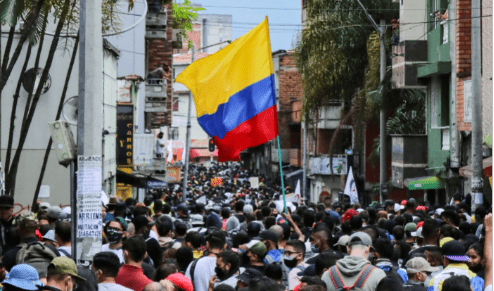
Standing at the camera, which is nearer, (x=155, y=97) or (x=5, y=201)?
(x=5, y=201)

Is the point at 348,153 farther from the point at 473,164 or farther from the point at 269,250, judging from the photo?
the point at 269,250

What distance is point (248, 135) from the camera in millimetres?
12320

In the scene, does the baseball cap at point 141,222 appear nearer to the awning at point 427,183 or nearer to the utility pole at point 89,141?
the utility pole at point 89,141

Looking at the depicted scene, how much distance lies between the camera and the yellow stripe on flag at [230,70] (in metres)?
12.3

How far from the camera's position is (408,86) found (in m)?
27.9

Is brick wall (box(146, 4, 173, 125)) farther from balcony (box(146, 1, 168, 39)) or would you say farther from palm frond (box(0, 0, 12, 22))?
palm frond (box(0, 0, 12, 22))

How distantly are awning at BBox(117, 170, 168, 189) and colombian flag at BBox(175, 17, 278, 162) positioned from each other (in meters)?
18.4

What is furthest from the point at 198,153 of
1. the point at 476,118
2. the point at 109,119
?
the point at 476,118

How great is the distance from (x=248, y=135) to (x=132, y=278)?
5333mm

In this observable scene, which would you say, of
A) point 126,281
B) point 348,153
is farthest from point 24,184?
point 348,153

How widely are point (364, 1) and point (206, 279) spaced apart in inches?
1185

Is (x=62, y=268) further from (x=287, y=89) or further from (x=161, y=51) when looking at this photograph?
(x=287, y=89)

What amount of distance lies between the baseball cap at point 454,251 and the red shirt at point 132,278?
8.74ft

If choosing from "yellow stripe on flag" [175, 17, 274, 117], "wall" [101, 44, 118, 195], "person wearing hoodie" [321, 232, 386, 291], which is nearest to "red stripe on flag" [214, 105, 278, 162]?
"yellow stripe on flag" [175, 17, 274, 117]
